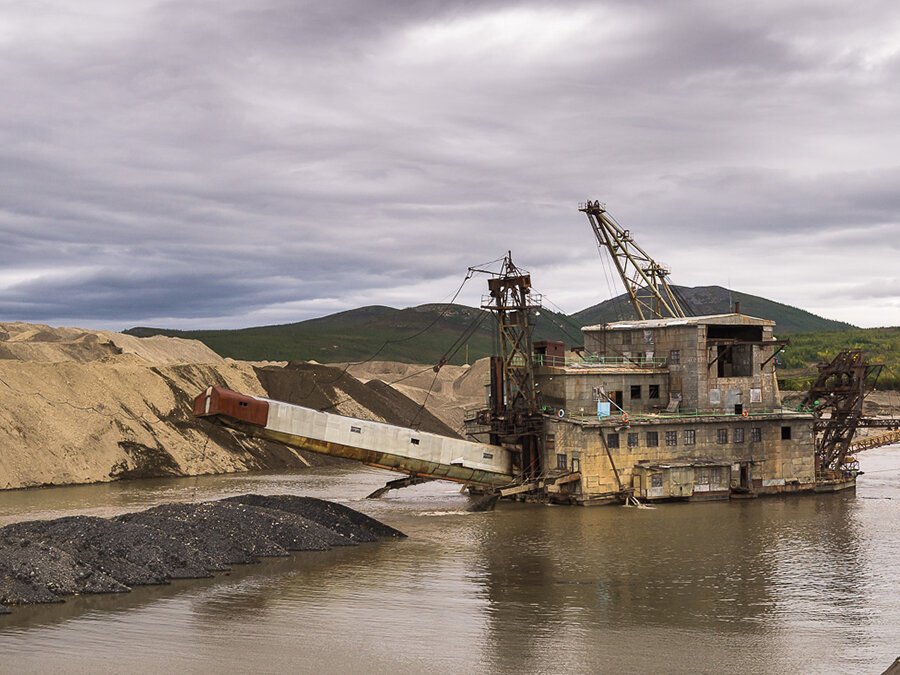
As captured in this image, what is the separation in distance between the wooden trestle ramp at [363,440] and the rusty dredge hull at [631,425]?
61mm

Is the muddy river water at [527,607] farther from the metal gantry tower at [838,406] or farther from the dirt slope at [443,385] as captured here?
the dirt slope at [443,385]

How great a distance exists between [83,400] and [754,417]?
1517 inches

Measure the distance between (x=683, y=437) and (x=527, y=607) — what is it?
2254 cm

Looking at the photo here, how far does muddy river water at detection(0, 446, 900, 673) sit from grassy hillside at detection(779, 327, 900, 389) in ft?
228

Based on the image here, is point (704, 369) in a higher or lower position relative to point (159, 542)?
higher

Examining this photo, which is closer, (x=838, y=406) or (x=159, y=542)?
(x=159, y=542)

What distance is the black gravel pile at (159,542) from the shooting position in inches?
978

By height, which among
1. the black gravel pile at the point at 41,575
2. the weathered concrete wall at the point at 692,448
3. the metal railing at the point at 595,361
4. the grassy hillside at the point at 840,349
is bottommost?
the black gravel pile at the point at 41,575

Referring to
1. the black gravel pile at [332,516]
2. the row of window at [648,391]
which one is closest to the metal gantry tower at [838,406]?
the row of window at [648,391]

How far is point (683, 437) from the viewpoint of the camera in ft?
147

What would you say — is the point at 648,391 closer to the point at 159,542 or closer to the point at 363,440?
the point at 363,440

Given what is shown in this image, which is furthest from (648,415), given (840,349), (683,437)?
(840,349)

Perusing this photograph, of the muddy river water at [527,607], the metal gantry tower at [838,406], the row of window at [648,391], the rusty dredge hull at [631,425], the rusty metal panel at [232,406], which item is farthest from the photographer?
the metal gantry tower at [838,406]

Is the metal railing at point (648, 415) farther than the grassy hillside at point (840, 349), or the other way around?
the grassy hillside at point (840, 349)
